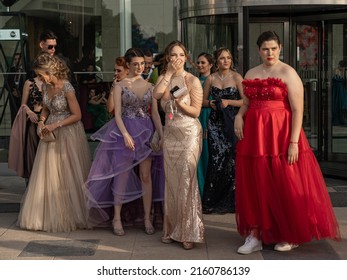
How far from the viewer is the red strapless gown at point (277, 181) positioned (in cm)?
624

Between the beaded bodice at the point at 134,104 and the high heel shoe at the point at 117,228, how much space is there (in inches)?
40.4

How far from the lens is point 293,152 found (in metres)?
6.22

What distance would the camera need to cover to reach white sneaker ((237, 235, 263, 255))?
634 cm

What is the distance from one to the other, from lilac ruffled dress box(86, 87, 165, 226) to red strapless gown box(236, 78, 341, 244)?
1154 millimetres

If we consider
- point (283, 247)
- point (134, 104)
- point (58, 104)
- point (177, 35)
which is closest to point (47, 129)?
point (58, 104)

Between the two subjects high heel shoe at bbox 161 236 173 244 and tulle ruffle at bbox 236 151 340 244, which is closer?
tulle ruffle at bbox 236 151 340 244

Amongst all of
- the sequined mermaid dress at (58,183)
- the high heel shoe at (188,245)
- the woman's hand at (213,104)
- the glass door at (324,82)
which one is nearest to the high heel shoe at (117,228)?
the sequined mermaid dress at (58,183)

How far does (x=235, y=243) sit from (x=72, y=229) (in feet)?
5.46

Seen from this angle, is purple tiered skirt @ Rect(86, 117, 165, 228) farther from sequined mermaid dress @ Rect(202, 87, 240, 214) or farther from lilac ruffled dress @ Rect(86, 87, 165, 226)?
sequined mermaid dress @ Rect(202, 87, 240, 214)

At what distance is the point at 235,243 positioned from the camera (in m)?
6.77

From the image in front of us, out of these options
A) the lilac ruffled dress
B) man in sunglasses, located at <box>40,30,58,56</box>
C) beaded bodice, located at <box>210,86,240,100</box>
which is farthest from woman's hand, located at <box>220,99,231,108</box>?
man in sunglasses, located at <box>40,30,58,56</box>

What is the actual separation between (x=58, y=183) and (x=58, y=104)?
78 centimetres

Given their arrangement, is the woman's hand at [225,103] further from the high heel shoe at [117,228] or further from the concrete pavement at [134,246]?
the high heel shoe at [117,228]
